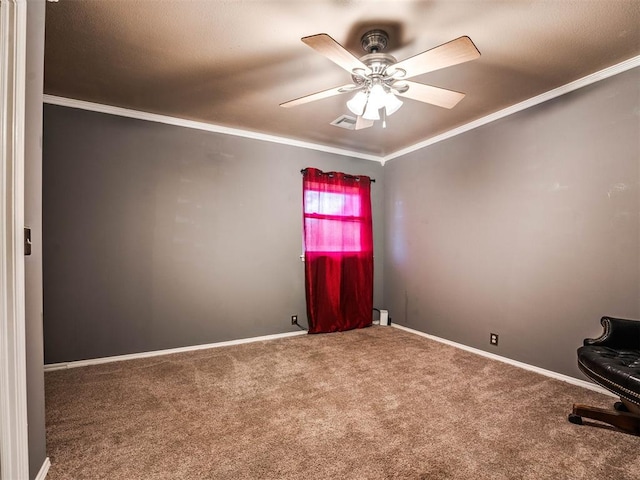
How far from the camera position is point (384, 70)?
197 centimetres

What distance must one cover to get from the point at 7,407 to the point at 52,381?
71.7 inches

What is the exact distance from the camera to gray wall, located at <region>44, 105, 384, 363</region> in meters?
2.96

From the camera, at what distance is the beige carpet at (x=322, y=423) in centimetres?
157

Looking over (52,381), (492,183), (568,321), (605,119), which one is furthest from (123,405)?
(605,119)

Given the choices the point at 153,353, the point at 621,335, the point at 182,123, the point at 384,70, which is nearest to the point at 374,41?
the point at 384,70

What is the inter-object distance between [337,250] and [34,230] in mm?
3171

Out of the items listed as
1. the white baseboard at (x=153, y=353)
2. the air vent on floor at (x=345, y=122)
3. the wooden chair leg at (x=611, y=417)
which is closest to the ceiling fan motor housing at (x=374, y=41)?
the air vent on floor at (x=345, y=122)

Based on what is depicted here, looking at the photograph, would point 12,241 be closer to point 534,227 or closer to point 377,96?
point 377,96

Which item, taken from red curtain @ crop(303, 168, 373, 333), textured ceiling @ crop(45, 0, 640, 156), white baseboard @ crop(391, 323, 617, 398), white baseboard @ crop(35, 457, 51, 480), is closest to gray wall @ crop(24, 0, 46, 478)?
white baseboard @ crop(35, 457, 51, 480)

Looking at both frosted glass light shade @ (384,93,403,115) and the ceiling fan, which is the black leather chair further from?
frosted glass light shade @ (384,93,403,115)

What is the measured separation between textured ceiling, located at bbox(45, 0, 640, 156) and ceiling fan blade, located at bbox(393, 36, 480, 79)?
0.33 m

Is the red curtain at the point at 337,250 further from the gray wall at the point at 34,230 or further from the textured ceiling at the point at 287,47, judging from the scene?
the gray wall at the point at 34,230

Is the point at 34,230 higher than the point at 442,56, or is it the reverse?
the point at 442,56

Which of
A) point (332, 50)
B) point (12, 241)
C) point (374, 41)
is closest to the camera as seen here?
point (12, 241)
